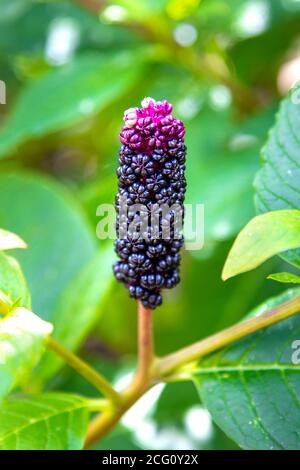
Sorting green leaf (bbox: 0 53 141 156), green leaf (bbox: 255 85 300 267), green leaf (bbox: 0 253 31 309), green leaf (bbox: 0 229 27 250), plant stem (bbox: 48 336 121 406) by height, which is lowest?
plant stem (bbox: 48 336 121 406)

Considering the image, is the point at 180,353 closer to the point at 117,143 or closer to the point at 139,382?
the point at 139,382

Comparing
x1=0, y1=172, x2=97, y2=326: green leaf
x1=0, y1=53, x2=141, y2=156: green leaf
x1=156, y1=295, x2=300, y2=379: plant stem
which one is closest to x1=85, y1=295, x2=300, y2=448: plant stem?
x1=156, y1=295, x2=300, y2=379: plant stem

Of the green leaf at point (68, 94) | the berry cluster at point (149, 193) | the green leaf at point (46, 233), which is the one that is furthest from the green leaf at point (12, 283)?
the green leaf at point (68, 94)

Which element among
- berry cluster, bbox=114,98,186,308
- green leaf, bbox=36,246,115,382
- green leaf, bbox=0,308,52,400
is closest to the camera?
green leaf, bbox=0,308,52,400

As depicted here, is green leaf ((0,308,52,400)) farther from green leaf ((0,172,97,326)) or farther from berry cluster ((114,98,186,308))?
green leaf ((0,172,97,326))

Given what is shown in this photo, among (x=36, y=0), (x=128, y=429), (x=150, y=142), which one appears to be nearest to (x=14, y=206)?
(x=128, y=429)

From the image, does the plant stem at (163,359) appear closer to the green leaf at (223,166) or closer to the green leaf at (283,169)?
the green leaf at (283,169)
